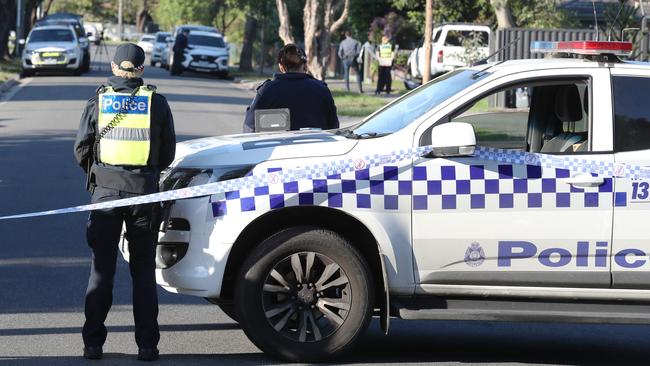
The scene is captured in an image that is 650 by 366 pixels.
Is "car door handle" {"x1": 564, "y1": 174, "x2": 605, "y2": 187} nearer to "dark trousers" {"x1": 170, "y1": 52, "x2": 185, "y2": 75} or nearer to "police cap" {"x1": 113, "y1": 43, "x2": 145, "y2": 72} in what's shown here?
"police cap" {"x1": 113, "y1": 43, "x2": 145, "y2": 72}

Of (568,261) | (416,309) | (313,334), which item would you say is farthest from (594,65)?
(313,334)

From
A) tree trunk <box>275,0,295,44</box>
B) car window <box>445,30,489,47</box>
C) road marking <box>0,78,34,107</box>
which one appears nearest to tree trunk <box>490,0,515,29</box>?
car window <box>445,30,489,47</box>

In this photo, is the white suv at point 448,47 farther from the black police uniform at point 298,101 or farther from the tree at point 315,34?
the black police uniform at point 298,101

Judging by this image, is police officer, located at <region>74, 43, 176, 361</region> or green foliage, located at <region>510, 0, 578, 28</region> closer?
police officer, located at <region>74, 43, 176, 361</region>

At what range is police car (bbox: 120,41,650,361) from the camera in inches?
278

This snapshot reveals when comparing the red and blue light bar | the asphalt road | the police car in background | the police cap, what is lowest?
the asphalt road

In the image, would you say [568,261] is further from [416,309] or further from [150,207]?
[150,207]

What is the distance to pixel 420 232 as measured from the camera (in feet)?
23.2

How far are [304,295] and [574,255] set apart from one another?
1.53 meters

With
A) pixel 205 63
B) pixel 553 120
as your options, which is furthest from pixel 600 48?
pixel 205 63

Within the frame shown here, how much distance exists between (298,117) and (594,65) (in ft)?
9.19

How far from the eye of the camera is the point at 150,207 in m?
7.05

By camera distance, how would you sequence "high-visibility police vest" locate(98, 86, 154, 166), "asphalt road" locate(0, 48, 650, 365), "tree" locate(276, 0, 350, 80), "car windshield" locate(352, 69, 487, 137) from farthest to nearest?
"tree" locate(276, 0, 350, 80) < "asphalt road" locate(0, 48, 650, 365) < "car windshield" locate(352, 69, 487, 137) < "high-visibility police vest" locate(98, 86, 154, 166)

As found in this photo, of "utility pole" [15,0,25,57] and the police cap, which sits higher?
the police cap
